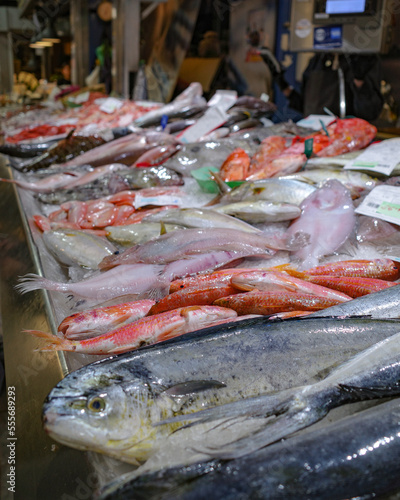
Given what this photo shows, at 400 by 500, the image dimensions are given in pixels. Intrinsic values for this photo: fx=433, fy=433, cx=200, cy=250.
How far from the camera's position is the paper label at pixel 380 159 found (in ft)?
9.00

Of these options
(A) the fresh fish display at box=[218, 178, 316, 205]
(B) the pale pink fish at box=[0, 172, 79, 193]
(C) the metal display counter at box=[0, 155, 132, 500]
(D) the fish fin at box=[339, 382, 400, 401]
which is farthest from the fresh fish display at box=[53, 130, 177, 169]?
(D) the fish fin at box=[339, 382, 400, 401]

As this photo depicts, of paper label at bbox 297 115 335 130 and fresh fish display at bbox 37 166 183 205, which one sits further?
paper label at bbox 297 115 335 130

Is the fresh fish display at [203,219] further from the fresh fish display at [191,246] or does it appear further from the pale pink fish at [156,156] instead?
the pale pink fish at [156,156]

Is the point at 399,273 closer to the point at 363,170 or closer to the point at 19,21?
the point at 363,170

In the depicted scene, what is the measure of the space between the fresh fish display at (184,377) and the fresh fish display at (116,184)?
2294mm

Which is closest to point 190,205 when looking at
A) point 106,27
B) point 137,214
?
point 137,214

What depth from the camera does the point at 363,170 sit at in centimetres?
284

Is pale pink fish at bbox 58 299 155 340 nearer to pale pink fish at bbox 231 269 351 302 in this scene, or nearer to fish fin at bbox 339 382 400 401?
pale pink fish at bbox 231 269 351 302

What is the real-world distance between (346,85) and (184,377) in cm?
549

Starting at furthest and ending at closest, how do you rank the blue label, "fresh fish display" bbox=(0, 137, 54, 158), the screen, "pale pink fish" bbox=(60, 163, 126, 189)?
1. the blue label
2. the screen
3. "fresh fish display" bbox=(0, 137, 54, 158)
4. "pale pink fish" bbox=(60, 163, 126, 189)

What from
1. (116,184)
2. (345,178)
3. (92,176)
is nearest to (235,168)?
(345,178)

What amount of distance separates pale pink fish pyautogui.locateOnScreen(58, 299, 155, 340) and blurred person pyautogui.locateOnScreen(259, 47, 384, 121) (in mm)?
4832

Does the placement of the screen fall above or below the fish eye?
above

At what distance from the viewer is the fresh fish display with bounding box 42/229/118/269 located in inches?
88.4
